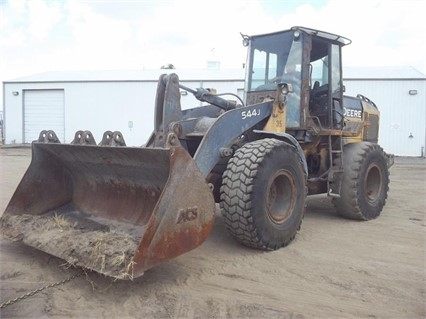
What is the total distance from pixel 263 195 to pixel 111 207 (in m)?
1.71

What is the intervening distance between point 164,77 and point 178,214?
185 centimetres

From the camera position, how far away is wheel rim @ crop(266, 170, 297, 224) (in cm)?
511

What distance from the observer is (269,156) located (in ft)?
15.9

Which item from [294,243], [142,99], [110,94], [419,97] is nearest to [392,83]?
[419,97]

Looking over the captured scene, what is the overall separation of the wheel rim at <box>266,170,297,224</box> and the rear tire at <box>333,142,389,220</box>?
167cm

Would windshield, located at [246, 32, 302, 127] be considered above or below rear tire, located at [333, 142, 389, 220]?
above

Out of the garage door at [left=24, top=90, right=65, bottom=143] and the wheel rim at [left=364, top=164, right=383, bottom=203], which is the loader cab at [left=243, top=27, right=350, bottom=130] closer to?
the wheel rim at [left=364, top=164, right=383, bottom=203]

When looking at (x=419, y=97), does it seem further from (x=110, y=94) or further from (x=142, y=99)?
(x=110, y=94)

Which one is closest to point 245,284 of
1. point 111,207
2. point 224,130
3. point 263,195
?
point 263,195

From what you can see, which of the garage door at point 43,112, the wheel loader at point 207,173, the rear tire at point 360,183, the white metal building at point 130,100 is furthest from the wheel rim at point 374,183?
the garage door at point 43,112

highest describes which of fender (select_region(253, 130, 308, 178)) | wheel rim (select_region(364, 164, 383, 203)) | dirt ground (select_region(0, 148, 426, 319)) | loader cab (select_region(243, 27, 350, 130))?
loader cab (select_region(243, 27, 350, 130))

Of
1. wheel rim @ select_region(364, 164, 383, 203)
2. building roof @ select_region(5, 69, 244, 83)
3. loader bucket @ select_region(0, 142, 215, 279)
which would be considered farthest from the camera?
building roof @ select_region(5, 69, 244, 83)

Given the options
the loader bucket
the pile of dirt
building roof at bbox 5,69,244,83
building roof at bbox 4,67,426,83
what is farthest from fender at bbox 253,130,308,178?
building roof at bbox 5,69,244,83

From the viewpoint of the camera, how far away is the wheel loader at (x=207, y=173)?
388 cm
